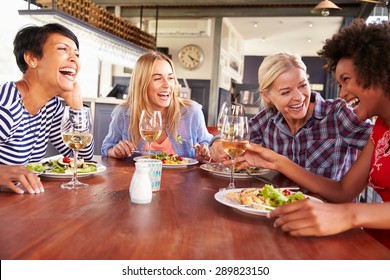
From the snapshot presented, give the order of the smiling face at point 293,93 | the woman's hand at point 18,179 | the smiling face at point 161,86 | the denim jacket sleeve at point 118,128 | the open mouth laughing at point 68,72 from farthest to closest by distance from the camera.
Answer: the smiling face at point 161,86 → the denim jacket sleeve at point 118,128 → the smiling face at point 293,93 → the open mouth laughing at point 68,72 → the woman's hand at point 18,179

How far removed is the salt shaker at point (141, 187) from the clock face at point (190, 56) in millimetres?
7915

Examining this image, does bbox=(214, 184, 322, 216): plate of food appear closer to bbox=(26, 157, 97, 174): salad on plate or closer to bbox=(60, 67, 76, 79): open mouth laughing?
bbox=(26, 157, 97, 174): salad on plate

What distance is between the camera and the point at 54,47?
68.7 inches

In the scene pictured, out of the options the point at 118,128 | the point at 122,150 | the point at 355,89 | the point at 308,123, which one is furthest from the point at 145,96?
the point at 355,89

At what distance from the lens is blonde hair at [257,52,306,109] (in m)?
1.91

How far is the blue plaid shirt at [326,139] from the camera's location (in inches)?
71.8

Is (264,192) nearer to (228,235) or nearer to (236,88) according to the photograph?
(228,235)

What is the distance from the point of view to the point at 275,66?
1926mm

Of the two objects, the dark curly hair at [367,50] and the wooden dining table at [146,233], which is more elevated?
the dark curly hair at [367,50]

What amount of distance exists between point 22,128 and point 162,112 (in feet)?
3.39

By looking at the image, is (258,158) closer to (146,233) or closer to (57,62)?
(146,233)

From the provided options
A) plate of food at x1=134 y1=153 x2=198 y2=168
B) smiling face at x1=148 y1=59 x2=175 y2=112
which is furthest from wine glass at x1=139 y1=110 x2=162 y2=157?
smiling face at x1=148 y1=59 x2=175 y2=112

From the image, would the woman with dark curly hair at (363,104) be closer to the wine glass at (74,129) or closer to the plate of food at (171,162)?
the plate of food at (171,162)

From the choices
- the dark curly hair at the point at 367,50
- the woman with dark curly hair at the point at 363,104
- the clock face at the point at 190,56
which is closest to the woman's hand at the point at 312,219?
the woman with dark curly hair at the point at 363,104
